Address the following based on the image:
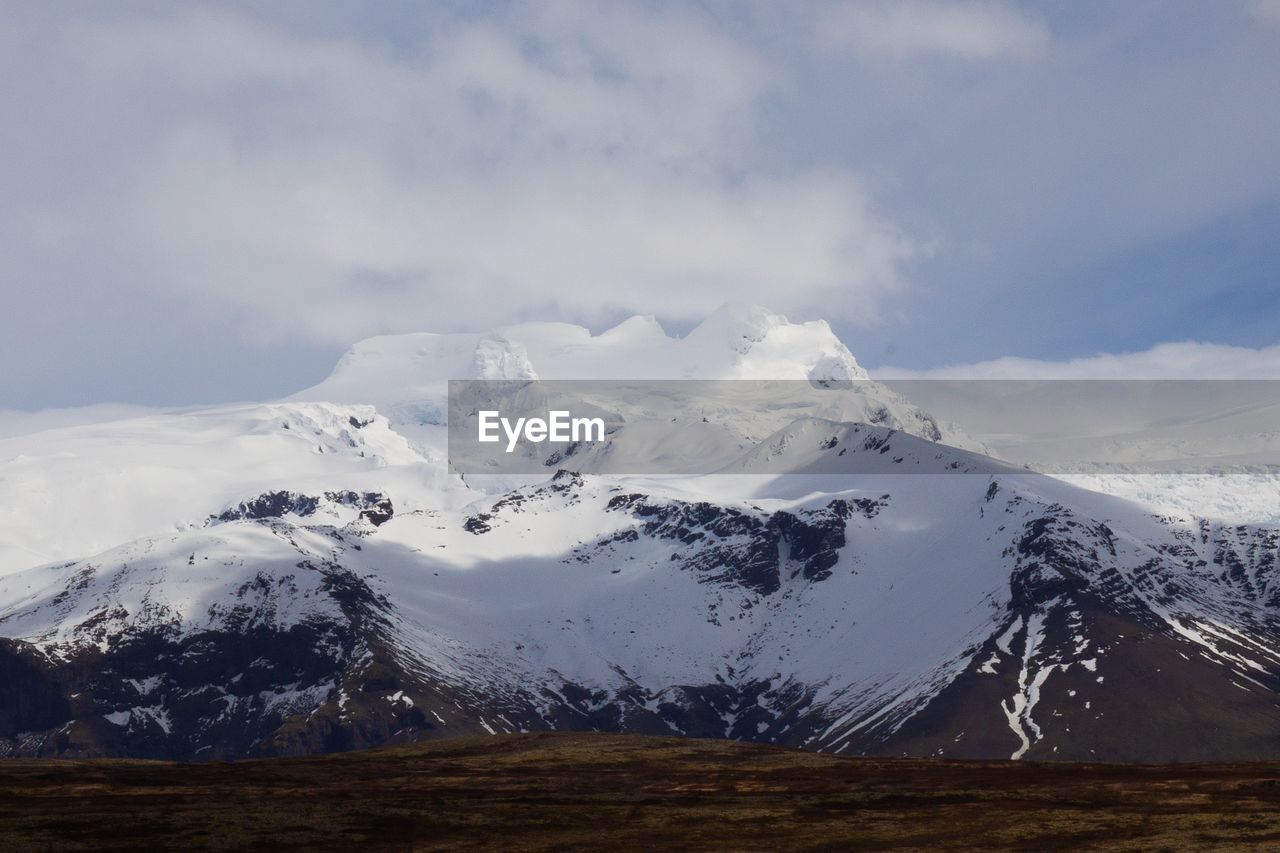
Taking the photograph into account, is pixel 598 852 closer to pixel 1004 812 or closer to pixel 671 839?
pixel 671 839

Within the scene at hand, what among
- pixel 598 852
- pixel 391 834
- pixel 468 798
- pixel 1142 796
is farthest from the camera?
pixel 468 798

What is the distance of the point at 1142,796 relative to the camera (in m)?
173

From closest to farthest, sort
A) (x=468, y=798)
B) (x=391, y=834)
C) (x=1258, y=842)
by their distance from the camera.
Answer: (x=1258, y=842) < (x=391, y=834) < (x=468, y=798)

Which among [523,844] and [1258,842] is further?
[523,844]

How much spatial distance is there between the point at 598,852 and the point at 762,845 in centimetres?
1704

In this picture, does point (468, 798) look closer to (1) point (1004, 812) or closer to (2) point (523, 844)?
(2) point (523, 844)

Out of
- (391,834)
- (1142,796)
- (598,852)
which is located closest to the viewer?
(598,852)

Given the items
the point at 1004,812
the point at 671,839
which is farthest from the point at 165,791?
the point at 1004,812

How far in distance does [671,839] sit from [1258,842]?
5872 cm

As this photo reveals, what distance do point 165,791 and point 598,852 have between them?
70.4 metres

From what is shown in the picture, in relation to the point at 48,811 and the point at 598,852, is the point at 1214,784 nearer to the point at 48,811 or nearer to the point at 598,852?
the point at 598,852

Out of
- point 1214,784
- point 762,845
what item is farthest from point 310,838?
point 1214,784

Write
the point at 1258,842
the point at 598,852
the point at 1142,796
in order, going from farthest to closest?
the point at 1142,796 → the point at 598,852 → the point at 1258,842

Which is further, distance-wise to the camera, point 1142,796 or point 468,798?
point 468,798
